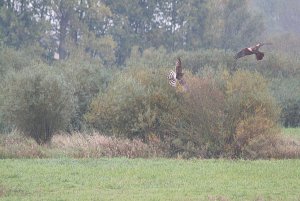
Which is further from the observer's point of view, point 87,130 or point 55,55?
point 55,55

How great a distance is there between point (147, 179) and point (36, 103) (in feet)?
39.6

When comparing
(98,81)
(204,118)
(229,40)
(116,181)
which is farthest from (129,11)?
(116,181)

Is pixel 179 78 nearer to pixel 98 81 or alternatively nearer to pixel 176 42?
pixel 98 81

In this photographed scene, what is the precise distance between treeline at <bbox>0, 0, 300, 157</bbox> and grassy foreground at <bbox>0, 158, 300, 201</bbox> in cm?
328

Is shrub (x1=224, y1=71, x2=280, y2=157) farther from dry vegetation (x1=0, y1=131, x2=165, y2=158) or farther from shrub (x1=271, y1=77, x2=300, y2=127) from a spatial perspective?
shrub (x1=271, y1=77, x2=300, y2=127)

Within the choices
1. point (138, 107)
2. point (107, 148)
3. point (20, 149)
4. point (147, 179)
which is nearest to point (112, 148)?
point (107, 148)

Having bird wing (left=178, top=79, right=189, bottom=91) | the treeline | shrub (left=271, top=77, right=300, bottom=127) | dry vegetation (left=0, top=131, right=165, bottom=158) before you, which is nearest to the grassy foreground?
dry vegetation (left=0, top=131, right=165, bottom=158)

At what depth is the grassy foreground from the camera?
16.0 meters

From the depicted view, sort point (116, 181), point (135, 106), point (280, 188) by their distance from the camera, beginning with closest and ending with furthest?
point (280, 188)
point (116, 181)
point (135, 106)

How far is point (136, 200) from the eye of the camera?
15109mm

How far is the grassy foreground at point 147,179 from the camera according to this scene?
16.0 metres

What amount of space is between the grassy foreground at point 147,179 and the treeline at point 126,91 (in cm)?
328

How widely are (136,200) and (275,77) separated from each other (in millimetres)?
40746

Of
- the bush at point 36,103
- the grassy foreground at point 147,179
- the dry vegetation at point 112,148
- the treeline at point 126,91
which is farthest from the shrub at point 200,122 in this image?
the bush at point 36,103
